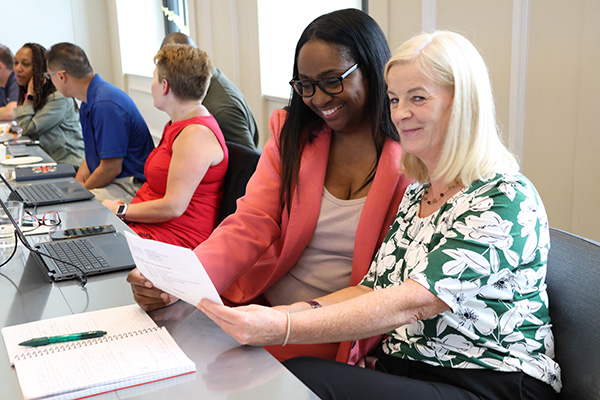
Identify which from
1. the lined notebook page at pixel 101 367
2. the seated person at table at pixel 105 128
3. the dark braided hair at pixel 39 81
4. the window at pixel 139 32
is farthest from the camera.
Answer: the window at pixel 139 32

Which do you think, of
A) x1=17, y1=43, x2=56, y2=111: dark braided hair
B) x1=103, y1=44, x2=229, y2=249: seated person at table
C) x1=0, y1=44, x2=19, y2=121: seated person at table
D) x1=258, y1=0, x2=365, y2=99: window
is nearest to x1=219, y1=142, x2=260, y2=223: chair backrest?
x1=103, y1=44, x2=229, y2=249: seated person at table

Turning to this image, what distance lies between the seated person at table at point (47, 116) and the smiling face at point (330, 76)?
10.7ft

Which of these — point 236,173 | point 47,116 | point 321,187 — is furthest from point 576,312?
point 47,116

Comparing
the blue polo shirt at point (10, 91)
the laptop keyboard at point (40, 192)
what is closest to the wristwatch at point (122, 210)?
the laptop keyboard at point (40, 192)

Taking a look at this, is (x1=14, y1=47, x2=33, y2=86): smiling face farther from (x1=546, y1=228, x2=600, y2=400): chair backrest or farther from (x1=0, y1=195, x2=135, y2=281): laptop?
(x1=546, y1=228, x2=600, y2=400): chair backrest

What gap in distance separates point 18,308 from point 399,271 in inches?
32.2

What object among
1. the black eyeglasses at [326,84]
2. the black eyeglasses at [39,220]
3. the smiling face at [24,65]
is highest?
the black eyeglasses at [326,84]

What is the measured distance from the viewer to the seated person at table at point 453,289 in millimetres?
1105

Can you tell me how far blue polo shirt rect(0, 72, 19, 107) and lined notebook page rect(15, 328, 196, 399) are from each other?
5.14 metres

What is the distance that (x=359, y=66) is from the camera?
4.99 feet

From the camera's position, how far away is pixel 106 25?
8125 mm

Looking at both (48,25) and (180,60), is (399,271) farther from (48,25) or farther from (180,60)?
(48,25)

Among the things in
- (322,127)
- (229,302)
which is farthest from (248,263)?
(322,127)

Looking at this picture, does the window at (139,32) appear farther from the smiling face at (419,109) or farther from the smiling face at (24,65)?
the smiling face at (419,109)
